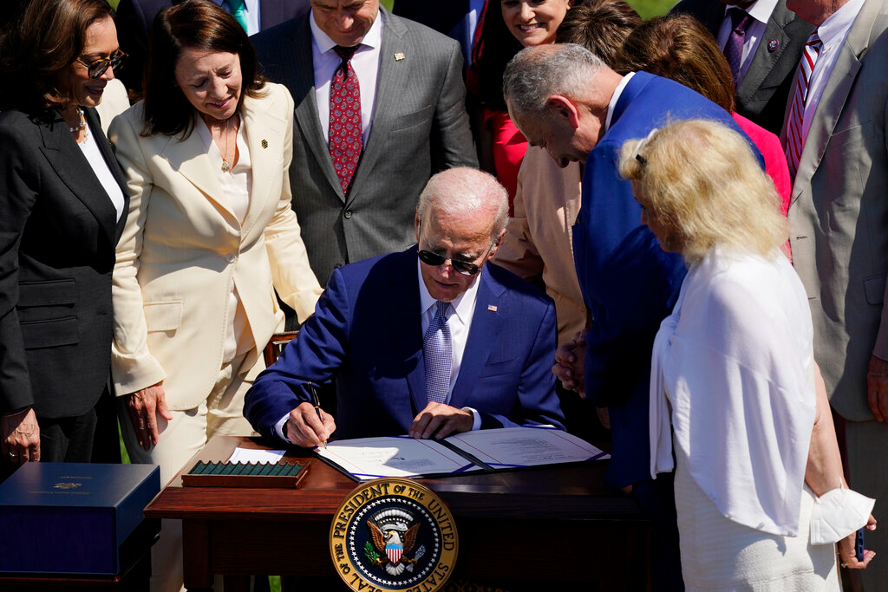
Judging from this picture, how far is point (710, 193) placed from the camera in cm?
228

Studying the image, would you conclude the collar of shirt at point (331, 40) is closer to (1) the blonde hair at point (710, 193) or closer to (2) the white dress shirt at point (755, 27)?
(2) the white dress shirt at point (755, 27)

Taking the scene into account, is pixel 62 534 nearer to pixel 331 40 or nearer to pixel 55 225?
pixel 55 225

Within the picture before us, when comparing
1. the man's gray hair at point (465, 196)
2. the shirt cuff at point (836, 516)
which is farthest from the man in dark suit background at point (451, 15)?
the shirt cuff at point (836, 516)

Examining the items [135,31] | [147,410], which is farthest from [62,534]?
[135,31]

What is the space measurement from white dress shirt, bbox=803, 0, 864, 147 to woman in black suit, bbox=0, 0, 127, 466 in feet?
7.67

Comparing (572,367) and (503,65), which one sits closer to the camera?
(572,367)

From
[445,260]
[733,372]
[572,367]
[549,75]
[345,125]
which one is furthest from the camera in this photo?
[345,125]

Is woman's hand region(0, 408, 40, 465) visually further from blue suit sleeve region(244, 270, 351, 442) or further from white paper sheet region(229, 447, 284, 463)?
white paper sheet region(229, 447, 284, 463)

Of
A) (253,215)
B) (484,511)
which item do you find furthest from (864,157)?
(253,215)

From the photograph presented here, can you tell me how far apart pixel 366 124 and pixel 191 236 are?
0.87 meters

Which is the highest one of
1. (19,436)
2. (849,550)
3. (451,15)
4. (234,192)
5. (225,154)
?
(451,15)

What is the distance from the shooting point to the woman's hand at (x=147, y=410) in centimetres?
374

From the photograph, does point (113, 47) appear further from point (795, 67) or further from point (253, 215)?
point (795, 67)

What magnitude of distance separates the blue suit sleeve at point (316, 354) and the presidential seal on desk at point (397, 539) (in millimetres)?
773
